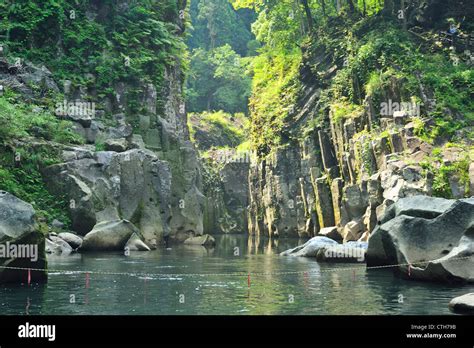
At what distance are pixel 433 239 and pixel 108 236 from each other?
17412 millimetres

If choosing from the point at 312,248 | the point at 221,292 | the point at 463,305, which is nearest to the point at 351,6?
the point at 312,248

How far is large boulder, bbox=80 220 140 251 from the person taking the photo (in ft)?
101

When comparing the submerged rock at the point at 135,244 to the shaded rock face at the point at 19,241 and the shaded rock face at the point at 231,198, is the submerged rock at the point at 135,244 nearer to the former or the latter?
the shaded rock face at the point at 19,241

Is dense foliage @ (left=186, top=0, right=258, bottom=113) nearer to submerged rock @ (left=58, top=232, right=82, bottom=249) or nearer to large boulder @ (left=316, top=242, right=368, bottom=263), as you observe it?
submerged rock @ (left=58, top=232, right=82, bottom=249)

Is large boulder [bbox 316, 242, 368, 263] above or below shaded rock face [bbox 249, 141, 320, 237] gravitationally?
below

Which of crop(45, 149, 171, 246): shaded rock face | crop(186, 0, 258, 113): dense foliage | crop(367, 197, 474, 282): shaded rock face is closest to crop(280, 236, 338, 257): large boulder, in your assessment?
crop(367, 197, 474, 282): shaded rock face

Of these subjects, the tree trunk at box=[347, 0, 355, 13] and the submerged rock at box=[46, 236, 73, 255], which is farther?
the tree trunk at box=[347, 0, 355, 13]

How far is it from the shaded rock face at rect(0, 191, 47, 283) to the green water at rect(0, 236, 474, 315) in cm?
57

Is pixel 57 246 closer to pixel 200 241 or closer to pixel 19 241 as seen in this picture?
pixel 19 241

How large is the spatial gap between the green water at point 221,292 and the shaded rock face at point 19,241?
57cm

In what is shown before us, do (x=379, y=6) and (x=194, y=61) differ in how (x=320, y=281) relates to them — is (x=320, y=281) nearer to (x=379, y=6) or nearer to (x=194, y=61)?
(x=379, y=6)

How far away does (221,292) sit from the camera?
1723cm

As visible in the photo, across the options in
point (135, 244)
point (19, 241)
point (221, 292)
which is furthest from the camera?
point (135, 244)
